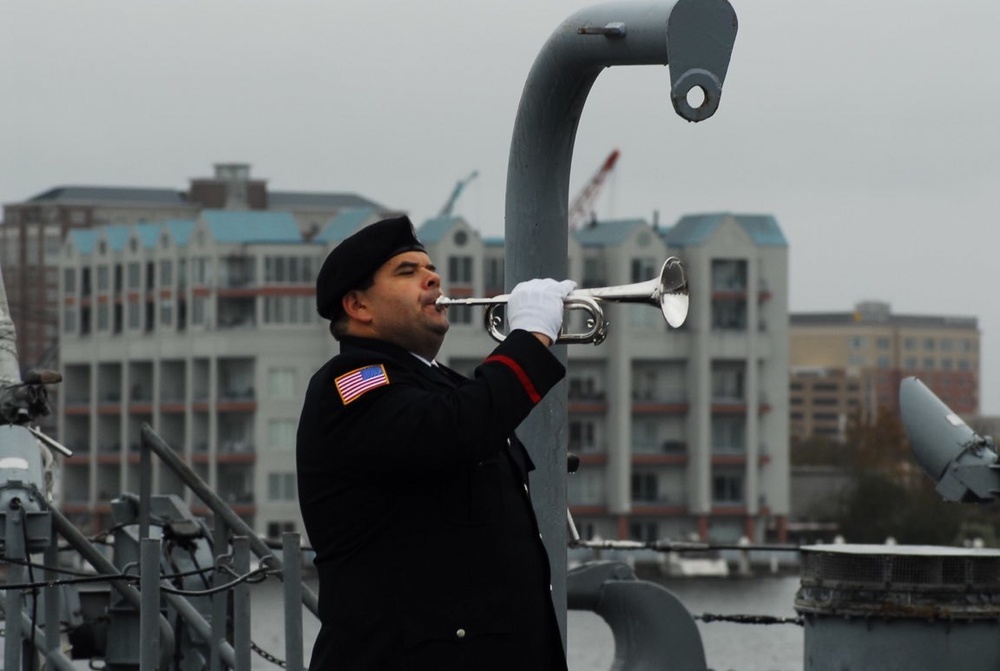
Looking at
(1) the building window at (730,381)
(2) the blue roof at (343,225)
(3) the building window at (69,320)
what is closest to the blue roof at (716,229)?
(1) the building window at (730,381)

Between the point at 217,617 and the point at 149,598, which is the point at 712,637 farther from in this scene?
the point at 149,598

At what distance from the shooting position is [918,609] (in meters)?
8.19

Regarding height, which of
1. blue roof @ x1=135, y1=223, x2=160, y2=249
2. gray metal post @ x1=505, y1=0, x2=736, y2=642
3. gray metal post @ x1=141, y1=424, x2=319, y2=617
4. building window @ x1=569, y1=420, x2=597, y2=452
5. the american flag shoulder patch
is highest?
blue roof @ x1=135, y1=223, x2=160, y2=249

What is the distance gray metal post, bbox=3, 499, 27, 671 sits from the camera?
924cm

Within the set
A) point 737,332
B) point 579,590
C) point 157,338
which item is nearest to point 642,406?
point 737,332

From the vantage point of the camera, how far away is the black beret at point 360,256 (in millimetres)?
5238

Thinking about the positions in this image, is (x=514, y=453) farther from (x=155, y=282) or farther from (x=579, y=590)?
(x=155, y=282)

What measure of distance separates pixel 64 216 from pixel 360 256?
18973 centimetres

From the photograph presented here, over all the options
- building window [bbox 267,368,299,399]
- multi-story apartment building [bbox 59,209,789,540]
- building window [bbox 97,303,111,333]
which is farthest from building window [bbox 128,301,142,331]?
building window [bbox 267,368,299,399]

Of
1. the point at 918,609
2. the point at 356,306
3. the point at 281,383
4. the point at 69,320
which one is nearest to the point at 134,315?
the point at 69,320

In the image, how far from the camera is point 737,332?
122750mm

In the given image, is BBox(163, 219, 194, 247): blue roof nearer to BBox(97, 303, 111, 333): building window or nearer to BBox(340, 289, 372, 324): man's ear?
BBox(97, 303, 111, 333): building window

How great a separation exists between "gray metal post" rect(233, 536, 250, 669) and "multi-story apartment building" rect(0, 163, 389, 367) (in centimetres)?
16326

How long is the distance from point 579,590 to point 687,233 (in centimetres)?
11592
